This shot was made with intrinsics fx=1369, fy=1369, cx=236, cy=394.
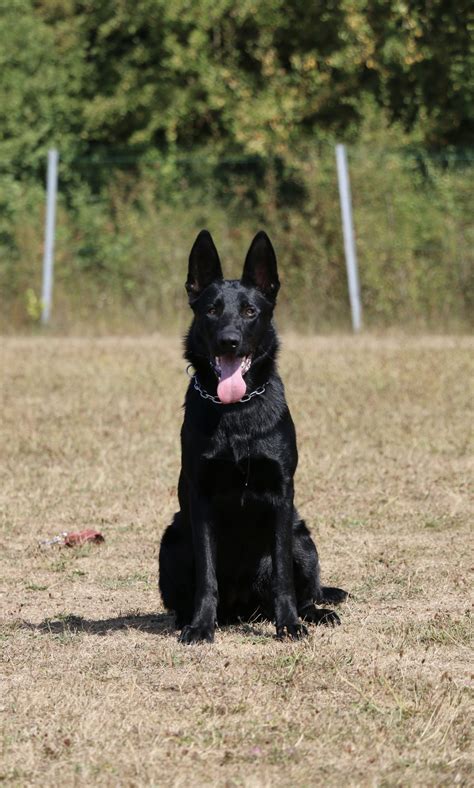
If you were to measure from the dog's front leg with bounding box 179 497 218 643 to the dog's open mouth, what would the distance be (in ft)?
1.26

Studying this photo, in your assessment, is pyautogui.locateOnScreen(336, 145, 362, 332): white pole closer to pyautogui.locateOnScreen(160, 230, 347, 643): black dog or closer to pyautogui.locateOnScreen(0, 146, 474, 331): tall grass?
pyautogui.locateOnScreen(0, 146, 474, 331): tall grass

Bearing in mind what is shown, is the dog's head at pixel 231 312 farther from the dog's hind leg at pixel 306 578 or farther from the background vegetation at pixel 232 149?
the background vegetation at pixel 232 149

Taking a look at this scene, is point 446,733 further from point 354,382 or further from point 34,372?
point 34,372

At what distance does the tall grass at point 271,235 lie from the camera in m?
15.9

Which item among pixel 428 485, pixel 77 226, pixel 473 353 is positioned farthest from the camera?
pixel 77 226

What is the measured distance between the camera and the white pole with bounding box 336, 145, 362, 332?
15.7 metres

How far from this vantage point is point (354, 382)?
11.8 meters

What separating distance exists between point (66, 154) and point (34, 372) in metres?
7.32

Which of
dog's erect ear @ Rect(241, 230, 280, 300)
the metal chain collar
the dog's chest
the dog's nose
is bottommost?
the dog's chest

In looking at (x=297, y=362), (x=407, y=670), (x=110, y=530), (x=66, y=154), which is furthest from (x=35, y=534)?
(x=66, y=154)

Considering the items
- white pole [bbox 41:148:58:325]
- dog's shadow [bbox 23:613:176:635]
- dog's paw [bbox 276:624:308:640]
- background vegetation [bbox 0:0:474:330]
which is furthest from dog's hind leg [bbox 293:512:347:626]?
white pole [bbox 41:148:58:325]

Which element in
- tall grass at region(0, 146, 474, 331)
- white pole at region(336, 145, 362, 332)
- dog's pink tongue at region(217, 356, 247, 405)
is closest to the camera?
dog's pink tongue at region(217, 356, 247, 405)

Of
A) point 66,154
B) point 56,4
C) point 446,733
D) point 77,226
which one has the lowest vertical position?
point 446,733

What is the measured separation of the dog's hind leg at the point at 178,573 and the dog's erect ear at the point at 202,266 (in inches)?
34.1
